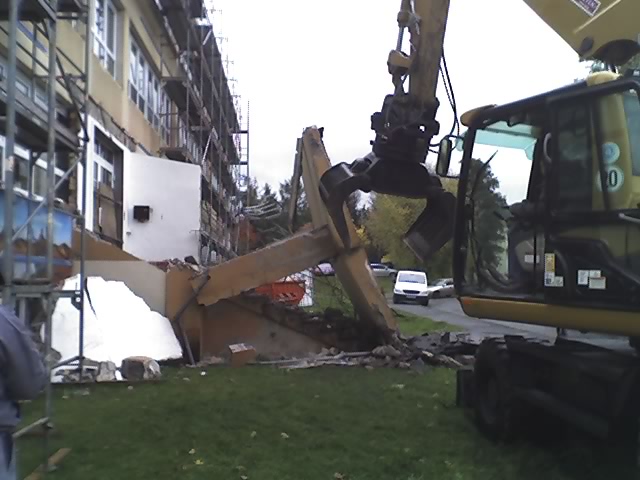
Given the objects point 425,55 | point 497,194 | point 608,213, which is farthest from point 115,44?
point 608,213

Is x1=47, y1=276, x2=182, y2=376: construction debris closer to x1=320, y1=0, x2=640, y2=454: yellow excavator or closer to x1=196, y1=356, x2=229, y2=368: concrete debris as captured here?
x1=196, y1=356, x2=229, y2=368: concrete debris

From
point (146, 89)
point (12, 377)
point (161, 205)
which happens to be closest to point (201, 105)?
point (146, 89)

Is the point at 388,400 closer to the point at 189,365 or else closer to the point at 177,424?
the point at 177,424

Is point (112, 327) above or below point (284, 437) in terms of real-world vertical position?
above

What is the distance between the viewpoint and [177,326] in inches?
465

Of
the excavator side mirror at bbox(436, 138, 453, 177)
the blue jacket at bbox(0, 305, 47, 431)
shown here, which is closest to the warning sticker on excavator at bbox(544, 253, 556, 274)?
the excavator side mirror at bbox(436, 138, 453, 177)

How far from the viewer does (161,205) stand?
19.1m

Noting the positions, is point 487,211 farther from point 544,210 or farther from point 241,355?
point 241,355

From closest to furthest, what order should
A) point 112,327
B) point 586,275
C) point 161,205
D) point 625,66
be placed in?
point 586,275
point 625,66
point 112,327
point 161,205

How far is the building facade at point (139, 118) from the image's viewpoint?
40.2 feet

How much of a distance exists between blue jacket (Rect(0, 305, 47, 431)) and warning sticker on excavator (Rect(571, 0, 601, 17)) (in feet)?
17.1

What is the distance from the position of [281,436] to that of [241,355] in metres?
4.53

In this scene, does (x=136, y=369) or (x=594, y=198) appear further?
(x=136, y=369)

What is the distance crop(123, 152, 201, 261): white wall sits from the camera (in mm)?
18234
